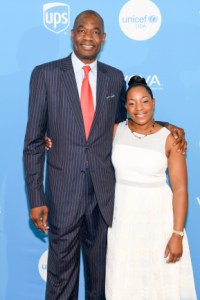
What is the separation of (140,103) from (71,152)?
360 millimetres

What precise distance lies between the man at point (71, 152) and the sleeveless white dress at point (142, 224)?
0.08 metres

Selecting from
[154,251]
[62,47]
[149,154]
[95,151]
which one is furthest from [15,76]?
[154,251]

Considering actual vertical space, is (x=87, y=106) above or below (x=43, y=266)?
above

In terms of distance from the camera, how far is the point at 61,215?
1987 mm

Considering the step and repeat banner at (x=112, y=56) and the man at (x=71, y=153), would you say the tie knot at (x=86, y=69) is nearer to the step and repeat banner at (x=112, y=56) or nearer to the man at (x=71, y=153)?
the man at (x=71, y=153)

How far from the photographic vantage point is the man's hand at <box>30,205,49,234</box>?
6.46 feet

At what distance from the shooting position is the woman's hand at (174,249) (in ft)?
6.40

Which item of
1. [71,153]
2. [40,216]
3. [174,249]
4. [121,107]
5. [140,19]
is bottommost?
[174,249]

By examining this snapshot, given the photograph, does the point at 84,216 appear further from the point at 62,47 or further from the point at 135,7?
the point at 135,7

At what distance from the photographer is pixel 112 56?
95.3 inches

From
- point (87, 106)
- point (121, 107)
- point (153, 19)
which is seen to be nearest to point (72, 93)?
point (87, 106)

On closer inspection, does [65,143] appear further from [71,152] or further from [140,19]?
[140,19]

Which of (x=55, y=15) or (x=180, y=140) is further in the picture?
(x=55, y=15)

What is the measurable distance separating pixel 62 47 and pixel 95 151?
0.72m
